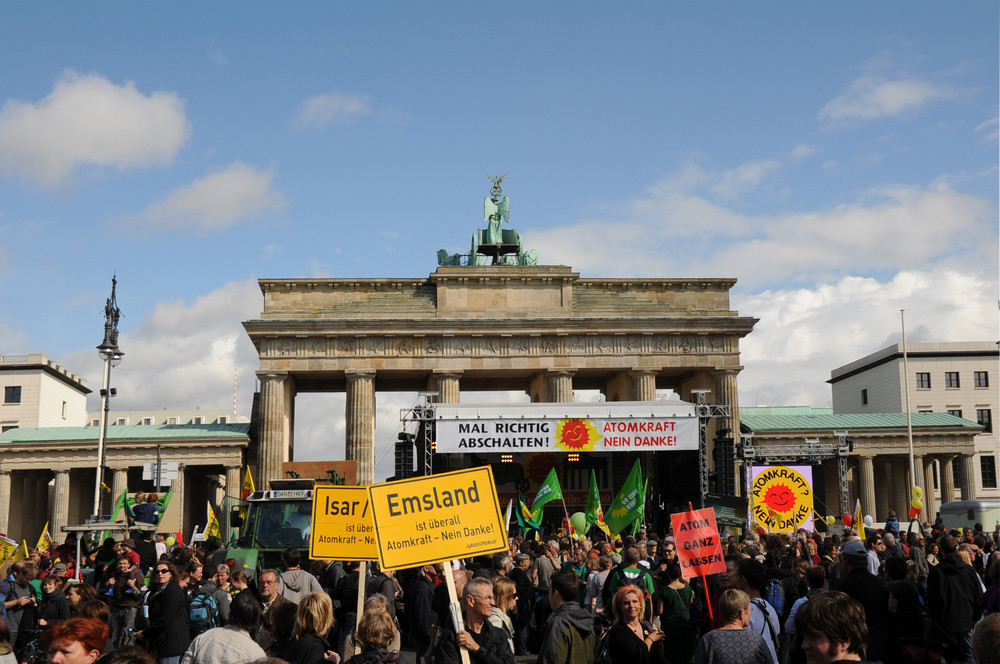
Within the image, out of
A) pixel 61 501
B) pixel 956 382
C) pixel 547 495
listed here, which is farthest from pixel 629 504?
pixel 956 382

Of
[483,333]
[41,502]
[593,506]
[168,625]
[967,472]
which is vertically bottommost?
[41,502]

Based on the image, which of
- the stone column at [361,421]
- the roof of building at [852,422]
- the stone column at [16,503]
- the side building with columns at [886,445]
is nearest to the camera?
the stone column at [361,421]

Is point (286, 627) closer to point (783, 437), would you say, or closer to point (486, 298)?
point (486, 298)

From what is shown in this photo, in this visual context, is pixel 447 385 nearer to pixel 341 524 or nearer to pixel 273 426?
pixel 273 426

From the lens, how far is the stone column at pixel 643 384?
5806cm

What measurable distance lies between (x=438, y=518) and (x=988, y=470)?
8571cm

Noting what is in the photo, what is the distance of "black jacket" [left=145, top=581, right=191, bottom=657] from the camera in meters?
9.77

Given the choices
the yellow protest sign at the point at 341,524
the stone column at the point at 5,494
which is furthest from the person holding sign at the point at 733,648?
the stone column at the point at 5,494

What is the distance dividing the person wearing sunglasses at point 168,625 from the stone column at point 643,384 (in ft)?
162

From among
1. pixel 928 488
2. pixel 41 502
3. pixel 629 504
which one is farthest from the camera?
pixel 41 502

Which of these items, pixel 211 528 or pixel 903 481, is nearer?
pixel 211 528

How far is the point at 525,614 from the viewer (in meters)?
14.6

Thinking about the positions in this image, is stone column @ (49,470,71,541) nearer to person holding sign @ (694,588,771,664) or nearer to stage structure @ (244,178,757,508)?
stage structure @ (244,178,757,508)

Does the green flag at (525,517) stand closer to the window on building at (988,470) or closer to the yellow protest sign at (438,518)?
the yellow protest sign at (438,518)
